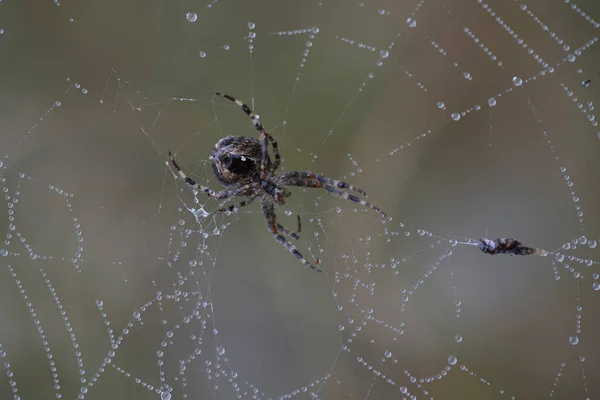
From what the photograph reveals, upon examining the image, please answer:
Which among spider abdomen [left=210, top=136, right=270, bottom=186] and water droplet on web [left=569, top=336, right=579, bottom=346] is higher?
spider abdomen [left=210, top=136, right=270, bottom=186]

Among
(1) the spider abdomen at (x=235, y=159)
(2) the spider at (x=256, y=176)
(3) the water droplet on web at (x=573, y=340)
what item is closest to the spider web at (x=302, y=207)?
(3) the water droplet on web at (x=573, y=340)

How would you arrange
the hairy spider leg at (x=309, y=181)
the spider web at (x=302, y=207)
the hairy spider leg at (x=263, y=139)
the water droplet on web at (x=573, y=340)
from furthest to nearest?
the spider web at (x=302, y=207) → the water droplet on web at (x=573, y=340) → the hairy spider leg at (x=309, y=181) → the hairy spider leg at (x=263, y=139)

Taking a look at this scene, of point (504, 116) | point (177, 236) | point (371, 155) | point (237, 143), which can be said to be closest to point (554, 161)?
point (504, 116)

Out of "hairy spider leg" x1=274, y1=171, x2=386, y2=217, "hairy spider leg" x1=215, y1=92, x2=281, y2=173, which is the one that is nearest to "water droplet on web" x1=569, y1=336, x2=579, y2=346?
"hairy spider leg" x1=274, y1=171, x2=386, y2=217

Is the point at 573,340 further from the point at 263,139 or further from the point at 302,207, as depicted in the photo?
the point at 263,139

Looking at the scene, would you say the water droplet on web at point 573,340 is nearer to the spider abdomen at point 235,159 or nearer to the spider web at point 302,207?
the spider web at point 302,207

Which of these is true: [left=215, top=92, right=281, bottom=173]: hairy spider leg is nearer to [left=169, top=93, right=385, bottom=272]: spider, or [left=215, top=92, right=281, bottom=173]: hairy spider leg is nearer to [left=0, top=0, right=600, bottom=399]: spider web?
[left=169, top=93, right=385, bottom=272]: spider
